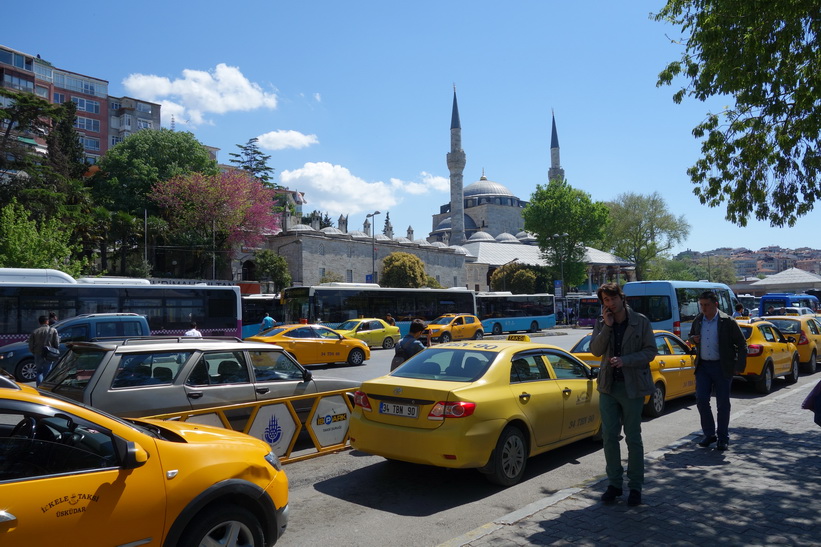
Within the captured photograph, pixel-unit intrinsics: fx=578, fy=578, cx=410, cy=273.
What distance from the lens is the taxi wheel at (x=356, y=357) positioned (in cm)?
1972

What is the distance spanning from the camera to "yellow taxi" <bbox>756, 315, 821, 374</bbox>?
14.4m

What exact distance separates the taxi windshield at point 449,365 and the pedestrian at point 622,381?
126 cm

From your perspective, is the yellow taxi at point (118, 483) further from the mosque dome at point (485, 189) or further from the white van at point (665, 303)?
the mosque dome at point (485, 189)

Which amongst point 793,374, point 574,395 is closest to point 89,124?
point 793,374

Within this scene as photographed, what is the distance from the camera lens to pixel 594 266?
8362cm

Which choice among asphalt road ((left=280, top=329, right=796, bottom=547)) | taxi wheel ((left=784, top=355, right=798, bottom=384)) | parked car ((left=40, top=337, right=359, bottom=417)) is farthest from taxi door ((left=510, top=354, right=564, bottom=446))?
taxi wheel ((left=784, top=355, right=798, bottom=384))

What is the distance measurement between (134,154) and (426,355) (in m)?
48.5

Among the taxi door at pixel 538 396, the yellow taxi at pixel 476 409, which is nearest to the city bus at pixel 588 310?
the yellow taxi at pixel 476 409

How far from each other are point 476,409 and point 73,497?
11.2ft

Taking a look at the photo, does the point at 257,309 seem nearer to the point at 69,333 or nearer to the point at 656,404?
the point at 69,333

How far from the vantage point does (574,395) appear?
6746 mm

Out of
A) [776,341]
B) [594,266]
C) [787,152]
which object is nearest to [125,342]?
[787,152]

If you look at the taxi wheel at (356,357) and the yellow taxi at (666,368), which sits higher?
the yellow taxi at (666,368)

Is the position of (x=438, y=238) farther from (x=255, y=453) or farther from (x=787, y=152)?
(x=255, y=453)
